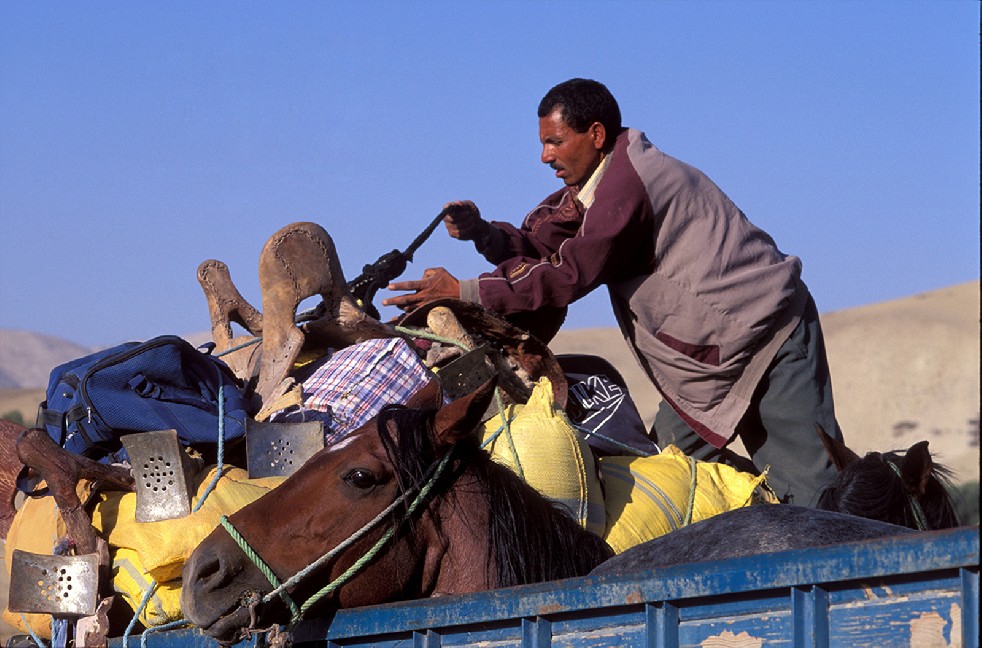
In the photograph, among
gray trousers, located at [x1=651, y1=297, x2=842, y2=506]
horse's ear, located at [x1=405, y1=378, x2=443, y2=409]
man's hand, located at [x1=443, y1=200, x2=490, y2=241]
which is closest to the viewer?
horse's ear, located at [x1=405, y1=378, x2=443, y2=409]

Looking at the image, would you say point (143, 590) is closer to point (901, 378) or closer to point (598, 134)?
point (598, 134)

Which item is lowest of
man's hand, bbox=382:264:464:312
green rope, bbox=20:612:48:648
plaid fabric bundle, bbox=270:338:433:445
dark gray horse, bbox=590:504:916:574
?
green rope, bbox=20:612:48:648

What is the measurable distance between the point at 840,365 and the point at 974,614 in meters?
39.7

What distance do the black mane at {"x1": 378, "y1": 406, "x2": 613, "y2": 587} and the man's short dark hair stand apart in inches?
75.9

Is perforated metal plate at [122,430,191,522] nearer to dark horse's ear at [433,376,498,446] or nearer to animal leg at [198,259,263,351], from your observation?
dark horse's ear at [433,376,498,446]

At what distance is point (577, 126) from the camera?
526 centimetres

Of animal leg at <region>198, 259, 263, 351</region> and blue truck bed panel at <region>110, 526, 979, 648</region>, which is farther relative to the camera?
animal leg at <region>198, 259, 263, 351</region>

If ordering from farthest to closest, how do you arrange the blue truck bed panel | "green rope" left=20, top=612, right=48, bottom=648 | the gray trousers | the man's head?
the man's head → the gray trousers → "green rope" left=20, top=612, right=48, bottom=648 → the blue truck bed panel

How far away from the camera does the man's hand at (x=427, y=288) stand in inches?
198

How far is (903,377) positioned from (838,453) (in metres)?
36.4

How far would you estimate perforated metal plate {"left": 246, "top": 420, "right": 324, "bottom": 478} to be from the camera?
418 centimetres

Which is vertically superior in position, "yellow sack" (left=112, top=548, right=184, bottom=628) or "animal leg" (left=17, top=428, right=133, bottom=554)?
"animal leg" (left=17, top=428, right=133, bottom=554)

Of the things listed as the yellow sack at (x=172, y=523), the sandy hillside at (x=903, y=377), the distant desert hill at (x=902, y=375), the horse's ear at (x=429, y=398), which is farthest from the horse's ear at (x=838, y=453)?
the sandy hillside at (x=903, y=377)

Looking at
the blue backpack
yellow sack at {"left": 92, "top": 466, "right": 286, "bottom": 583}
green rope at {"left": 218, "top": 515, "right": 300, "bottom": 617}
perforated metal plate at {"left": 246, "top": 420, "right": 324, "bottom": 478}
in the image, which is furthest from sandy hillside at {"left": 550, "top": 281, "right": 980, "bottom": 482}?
green rope at {"left": 218, "top": 515, "right": 300, "bottom": 617}
